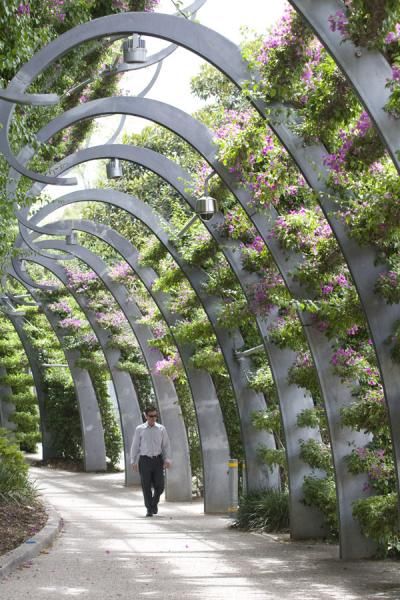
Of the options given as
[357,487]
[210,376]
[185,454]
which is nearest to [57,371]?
[185,454]

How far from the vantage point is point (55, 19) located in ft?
35.8

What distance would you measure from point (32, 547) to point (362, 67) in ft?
18.3

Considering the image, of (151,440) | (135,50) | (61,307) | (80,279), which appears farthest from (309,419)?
(61,307)

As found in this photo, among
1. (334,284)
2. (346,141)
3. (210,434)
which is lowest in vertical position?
(210,434)

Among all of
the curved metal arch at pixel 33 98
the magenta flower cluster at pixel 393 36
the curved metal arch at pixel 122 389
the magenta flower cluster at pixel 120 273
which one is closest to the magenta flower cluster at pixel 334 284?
the magenta flower cluster at pixel 393 36

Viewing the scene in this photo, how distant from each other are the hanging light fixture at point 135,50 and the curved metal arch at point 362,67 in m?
3.22

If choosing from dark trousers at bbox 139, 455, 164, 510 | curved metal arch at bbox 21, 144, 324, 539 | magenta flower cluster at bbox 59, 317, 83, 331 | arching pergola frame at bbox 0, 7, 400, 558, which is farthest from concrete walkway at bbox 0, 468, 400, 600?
magenta flower cluster at bbox 59, 317, 83, 331

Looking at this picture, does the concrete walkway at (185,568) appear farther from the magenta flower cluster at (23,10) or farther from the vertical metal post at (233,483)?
the magenta flower cluster at (23,10)

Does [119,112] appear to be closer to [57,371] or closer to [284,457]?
[284,457]

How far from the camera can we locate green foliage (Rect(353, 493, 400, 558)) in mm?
8602

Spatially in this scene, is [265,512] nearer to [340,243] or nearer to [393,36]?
[340,243]

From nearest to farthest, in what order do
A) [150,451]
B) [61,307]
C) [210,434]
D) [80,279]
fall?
[150,451]
[210,434]
[80,279]
[61,307]

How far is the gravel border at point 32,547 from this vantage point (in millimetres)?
8523

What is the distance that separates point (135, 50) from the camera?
9.26 meters
